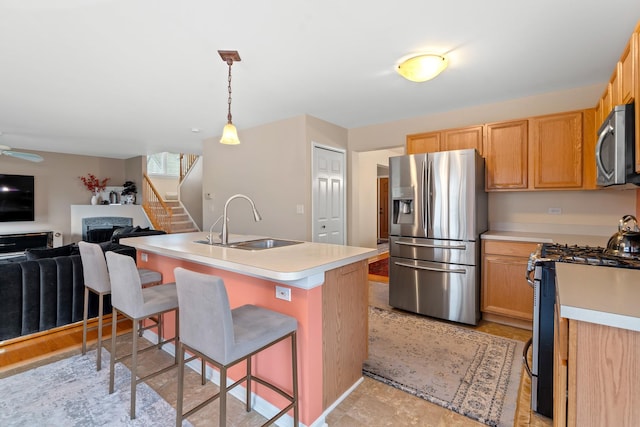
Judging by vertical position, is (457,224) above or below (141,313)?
above

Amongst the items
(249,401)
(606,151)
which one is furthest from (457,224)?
(249,401)

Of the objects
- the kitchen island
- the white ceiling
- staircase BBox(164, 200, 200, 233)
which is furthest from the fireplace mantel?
the kitchen island

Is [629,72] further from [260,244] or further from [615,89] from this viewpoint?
[260,244]

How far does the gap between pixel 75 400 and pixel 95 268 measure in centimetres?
88

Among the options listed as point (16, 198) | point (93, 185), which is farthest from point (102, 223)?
point (16, 198)

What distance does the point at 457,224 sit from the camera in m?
3.03

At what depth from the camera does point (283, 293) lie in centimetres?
176

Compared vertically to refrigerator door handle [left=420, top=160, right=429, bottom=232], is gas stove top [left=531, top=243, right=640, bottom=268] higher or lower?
lower

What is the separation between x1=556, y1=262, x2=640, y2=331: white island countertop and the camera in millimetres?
888

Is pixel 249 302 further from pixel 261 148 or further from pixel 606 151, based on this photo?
pixel 261 148

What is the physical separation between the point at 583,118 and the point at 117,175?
9.36 metres

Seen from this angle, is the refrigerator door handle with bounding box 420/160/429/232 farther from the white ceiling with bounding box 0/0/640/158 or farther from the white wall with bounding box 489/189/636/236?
the white wall with bounding box 489/189/636/236

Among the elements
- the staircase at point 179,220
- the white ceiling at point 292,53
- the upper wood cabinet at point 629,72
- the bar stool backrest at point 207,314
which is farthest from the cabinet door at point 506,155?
the staircase at point 179,220

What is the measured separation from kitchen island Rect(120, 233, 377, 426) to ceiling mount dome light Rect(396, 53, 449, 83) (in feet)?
4.96
